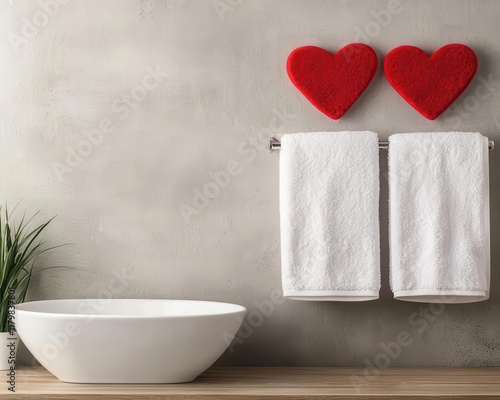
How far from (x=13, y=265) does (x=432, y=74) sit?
1109mm

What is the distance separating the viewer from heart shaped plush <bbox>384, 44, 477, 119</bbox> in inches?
65.8

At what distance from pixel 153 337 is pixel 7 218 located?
0.60 m

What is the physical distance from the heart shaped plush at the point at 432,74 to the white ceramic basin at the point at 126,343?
696 millimetres

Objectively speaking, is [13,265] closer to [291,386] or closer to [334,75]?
[291,386]

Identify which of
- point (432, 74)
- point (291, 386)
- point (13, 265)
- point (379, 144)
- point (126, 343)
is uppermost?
point (432, 74)

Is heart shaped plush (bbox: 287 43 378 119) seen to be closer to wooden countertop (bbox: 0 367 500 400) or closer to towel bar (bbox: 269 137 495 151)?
towel bar (bbox: 269 137 495 151)

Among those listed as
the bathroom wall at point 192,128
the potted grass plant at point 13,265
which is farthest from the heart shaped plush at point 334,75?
the potted grass plant at point 13,265

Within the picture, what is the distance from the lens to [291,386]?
4.58 ft

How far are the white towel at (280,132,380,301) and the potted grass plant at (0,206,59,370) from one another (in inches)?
24.2

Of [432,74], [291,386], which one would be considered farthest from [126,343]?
[432,74]

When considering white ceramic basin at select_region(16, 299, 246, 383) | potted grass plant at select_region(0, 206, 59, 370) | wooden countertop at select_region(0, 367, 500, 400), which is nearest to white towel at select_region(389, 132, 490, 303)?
wooden countertop at select_region(0, 367, 500, 400)

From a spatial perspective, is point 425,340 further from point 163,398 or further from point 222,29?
point 222,29

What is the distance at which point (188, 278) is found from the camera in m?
1.69

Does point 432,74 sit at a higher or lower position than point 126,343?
higher
